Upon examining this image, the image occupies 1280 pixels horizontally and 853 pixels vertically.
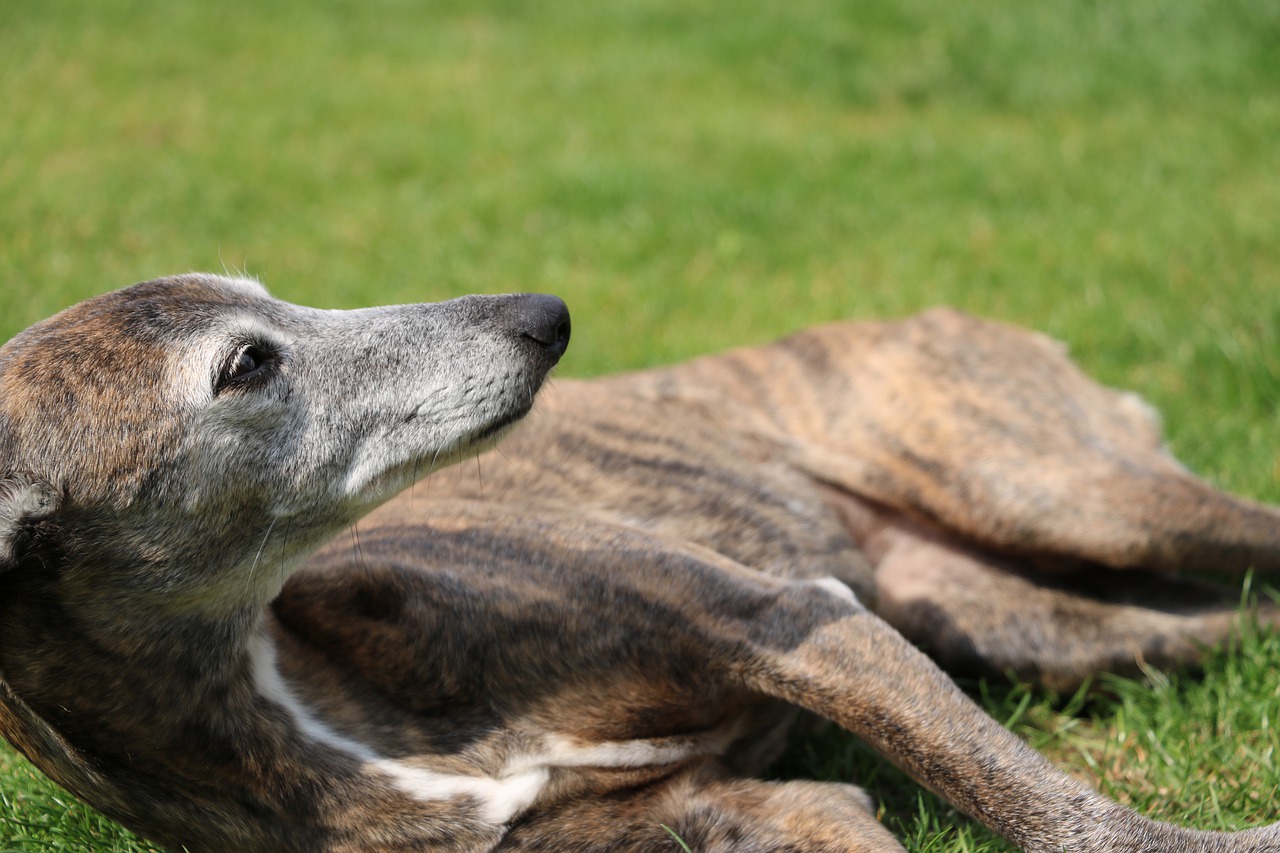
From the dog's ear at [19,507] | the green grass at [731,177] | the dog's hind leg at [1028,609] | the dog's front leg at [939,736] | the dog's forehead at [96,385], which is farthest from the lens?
the green grass at [731,177]

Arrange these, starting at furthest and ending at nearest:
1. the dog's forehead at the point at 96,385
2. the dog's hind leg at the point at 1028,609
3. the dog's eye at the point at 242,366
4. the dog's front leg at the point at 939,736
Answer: the dog's hind leg at the point at 1028,609 → the dog's front leg at the point at 939,736 → the dog's eye at the point at 242,366 → the dog's forehead at the point at 96,385

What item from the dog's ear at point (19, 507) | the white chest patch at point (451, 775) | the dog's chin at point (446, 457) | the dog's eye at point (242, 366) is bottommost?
the white chest patch at point (451, 775)

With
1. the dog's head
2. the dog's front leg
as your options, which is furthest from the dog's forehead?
the dog's front leg

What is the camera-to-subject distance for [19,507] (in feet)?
7.66

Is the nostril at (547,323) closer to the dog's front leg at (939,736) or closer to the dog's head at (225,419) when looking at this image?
the dog's head at (225,419)

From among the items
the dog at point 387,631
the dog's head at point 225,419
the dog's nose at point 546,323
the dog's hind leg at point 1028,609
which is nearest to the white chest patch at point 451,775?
the dog at point 387,631

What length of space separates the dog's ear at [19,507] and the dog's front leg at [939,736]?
1.47m

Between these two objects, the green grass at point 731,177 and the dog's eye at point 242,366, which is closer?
the dog's eye at point 242,366

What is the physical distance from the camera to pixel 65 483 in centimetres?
242

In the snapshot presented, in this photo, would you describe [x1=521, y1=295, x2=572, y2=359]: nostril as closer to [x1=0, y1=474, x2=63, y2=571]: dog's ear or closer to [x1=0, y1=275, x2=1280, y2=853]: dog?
[x1=0, y1=275, x2=1280, y2=853]: dog

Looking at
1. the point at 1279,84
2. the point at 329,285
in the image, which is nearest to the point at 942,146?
Answer: the point at 1279,84

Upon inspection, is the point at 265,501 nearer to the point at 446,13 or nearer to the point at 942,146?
the point at 942,146

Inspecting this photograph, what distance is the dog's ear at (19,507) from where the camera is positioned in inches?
90.7

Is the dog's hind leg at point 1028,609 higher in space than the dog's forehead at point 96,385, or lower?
lower
